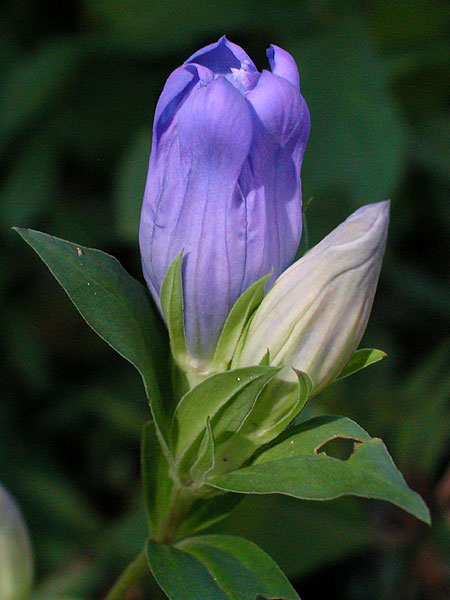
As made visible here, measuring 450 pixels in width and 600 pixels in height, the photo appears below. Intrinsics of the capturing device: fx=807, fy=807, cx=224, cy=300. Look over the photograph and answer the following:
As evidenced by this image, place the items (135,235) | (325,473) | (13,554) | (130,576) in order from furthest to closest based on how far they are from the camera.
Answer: (135,235), (13,554), (130,576), (325,473)

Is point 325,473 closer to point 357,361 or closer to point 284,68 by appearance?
point 357,361

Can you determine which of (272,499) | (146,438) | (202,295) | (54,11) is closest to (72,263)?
(202,295)

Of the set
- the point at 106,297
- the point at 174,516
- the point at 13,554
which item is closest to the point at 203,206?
the point at 106,297

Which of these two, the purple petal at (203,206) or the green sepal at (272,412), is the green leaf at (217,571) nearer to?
the green sepal at (272,412)

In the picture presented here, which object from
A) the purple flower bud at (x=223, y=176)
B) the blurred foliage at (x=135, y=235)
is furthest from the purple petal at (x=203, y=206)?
the blurred foliage at (x=135, y=235)

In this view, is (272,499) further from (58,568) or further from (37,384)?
(37,384)

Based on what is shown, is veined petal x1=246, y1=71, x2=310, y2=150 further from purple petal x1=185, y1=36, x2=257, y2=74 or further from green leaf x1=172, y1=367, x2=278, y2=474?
green leaf x1=172, y1=367, x2=278, y2=474
